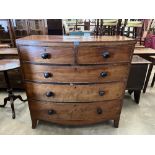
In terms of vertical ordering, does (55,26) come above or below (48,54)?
above

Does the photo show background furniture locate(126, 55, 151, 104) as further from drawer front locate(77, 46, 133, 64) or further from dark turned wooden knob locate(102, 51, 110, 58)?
dark turned wooden knob locate(102, 51, 110, 58)

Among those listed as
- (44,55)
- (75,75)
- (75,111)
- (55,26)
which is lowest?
(75,111)

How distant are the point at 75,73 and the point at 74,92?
0.71 feet

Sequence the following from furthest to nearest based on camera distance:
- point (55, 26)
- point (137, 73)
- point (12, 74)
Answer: point (55, 26)
point (12, 74)
point (137, 73)

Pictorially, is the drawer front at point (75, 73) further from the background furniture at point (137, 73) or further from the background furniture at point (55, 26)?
the background furniture at point (55, 26)

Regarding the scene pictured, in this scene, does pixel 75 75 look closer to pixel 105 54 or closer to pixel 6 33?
pixel 105 54

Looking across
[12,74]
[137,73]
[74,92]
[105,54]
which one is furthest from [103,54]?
[12,74]

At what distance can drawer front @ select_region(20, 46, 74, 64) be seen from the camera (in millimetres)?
1279

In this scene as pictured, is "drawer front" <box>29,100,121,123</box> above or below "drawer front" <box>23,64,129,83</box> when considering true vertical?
below

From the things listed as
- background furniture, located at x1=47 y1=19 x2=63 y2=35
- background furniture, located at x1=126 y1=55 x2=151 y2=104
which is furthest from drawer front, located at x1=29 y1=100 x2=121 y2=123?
background furniture, located at x1=47 y1=19 x2=63 y2=35

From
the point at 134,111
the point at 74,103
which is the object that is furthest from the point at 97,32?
the point at 74,103

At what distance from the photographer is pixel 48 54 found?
4.23 feet

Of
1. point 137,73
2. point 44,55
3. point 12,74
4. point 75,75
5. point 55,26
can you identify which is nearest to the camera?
point 44,55
